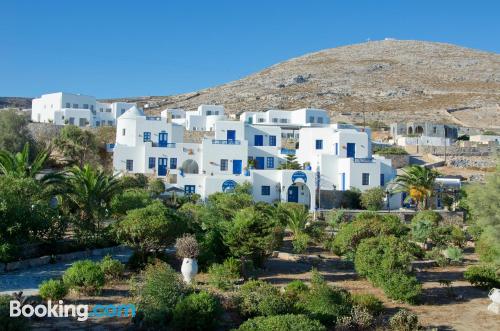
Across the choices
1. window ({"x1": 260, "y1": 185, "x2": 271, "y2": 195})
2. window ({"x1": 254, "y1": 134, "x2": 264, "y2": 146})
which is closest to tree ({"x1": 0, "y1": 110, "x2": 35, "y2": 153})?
window ({"x1": 254, "y1": 134, "x2": 264, "y2": 146})

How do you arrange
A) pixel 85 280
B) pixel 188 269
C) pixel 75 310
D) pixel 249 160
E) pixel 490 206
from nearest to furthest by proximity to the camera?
1. pixel 75 310
2. pixel 85 280
3. pixel 188 269
4. pixel 490 206
5. pixel 249 160

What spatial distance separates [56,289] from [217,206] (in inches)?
571

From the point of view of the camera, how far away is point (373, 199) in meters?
37.2

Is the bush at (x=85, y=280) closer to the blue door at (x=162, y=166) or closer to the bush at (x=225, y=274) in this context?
the bush at (x=225, y=274)

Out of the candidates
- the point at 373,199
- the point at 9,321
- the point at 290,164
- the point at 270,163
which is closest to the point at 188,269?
the point at 9,321

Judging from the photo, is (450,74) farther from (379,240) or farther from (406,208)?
(379,240)

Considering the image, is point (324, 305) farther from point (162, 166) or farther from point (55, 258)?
point (162, 166)

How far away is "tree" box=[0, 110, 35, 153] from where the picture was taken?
45656mm

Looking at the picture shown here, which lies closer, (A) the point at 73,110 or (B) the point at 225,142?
(B) the point at 225,142

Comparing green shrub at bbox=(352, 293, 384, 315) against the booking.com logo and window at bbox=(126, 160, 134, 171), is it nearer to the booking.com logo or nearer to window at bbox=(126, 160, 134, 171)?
the booking.com logo

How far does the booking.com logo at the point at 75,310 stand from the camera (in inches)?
471

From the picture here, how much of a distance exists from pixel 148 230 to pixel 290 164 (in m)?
26.4

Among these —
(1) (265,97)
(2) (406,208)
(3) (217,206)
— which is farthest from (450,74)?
(3) (217,206)

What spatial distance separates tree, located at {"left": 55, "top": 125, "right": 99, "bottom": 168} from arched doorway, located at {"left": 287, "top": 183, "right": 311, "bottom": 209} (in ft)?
62.4
